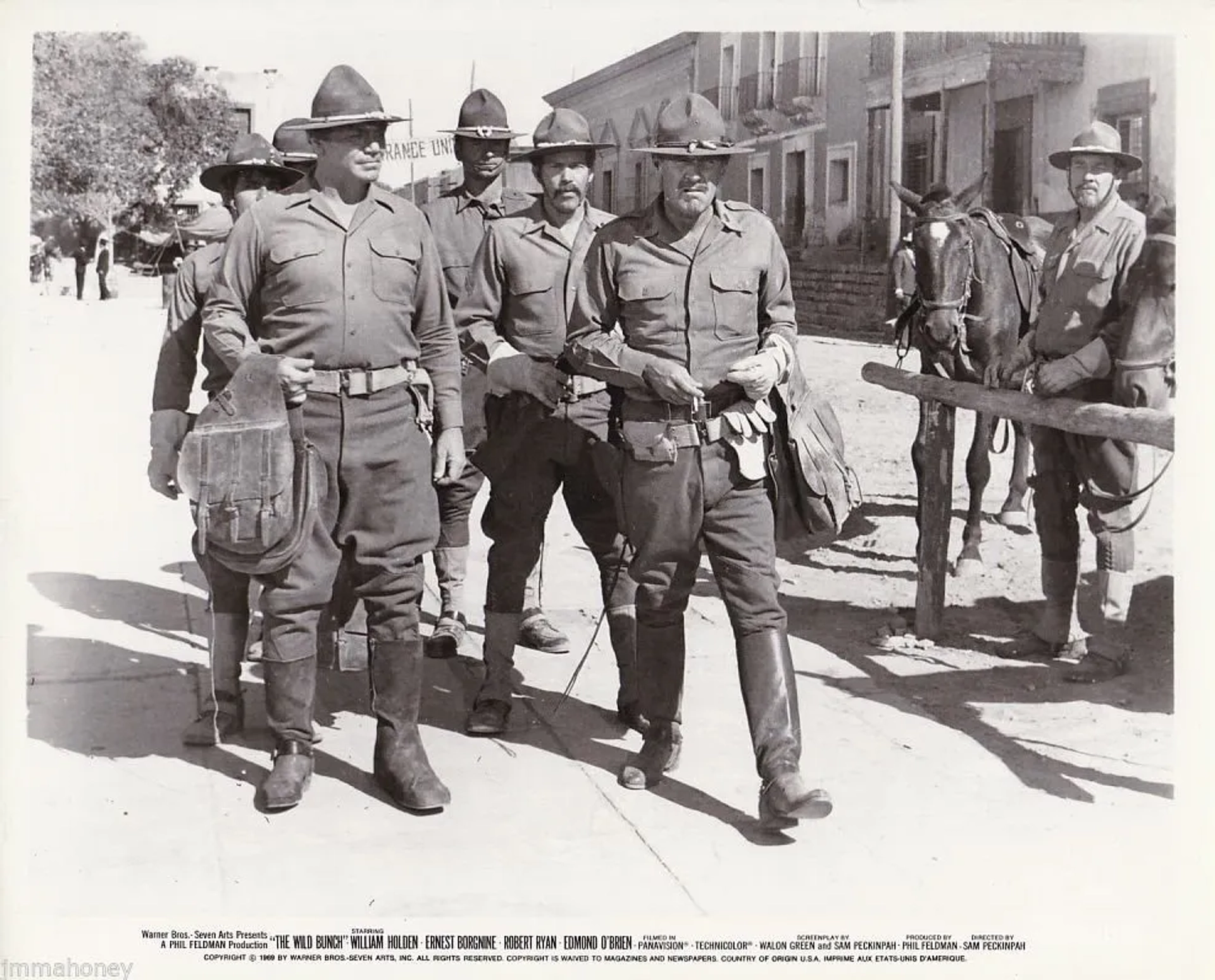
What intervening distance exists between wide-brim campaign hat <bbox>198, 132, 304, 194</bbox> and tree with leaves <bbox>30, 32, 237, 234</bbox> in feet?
1.74

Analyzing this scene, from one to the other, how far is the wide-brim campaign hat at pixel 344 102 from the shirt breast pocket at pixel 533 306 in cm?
124

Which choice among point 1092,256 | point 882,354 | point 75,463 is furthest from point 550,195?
point 882,354

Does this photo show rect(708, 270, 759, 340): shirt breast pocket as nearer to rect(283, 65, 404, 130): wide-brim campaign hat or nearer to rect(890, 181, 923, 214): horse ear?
rect(283, 65, 404, 130): wide-brim campaign hat

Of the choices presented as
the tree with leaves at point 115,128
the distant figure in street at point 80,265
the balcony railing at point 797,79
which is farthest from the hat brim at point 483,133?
the balcony railing at point 797,79

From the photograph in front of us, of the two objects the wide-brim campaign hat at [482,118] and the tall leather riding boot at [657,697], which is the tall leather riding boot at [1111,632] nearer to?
the tall leather riding boot at [657,697]

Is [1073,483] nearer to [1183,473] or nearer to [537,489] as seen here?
[1183,473]

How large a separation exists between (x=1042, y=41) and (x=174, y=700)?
19.8 metres

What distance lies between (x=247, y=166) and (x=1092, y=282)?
3.60m

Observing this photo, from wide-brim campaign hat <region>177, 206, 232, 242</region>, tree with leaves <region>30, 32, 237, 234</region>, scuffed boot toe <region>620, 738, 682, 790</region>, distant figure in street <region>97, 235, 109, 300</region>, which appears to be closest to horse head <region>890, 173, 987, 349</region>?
scuffed boot toe <region>620, 738, 682, 790</region>

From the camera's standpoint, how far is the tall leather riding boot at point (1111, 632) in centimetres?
634

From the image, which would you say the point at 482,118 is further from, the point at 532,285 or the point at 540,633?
the point at 540,633

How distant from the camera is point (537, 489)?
5.78 m

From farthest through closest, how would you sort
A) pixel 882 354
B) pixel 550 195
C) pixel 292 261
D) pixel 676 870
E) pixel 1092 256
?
pixel 882 354
pixel 1092 256
pixel 550 195
pixel 292 261
pixel 676 870

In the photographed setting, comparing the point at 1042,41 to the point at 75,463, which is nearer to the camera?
the point at 75,463
